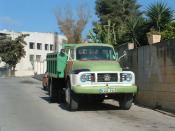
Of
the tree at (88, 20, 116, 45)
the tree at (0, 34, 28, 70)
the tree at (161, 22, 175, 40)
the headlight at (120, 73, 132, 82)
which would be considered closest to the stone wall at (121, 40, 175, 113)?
the headlight at (120, 73, 132, 82)

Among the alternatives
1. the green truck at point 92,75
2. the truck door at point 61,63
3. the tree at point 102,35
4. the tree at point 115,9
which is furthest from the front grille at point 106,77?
the tree at point 115,9

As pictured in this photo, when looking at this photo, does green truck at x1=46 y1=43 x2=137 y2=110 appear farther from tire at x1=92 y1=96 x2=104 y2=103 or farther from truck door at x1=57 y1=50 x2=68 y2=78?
tire at x1=92 y1=96 x2=104 y2=103

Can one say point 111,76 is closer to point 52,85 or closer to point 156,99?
point 156,99

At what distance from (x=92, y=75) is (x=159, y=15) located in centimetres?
1095

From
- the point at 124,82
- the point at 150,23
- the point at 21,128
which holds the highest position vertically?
the point at 150,23

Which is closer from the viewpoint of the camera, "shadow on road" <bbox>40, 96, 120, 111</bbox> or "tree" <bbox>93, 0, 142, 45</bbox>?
"shadow on road" <bbox>40, 96, 120, 111</bbox>

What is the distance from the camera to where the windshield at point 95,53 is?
1850 cm

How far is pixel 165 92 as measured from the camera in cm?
1688

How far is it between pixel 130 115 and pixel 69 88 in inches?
106

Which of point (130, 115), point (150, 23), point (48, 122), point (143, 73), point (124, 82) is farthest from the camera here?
point (150, 23)

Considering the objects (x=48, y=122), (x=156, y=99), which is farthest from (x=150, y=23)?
(x=48, y=122)

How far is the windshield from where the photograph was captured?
18.5 meters

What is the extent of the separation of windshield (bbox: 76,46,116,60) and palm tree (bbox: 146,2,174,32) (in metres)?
8.02

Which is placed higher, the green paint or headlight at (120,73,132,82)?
the green paint
